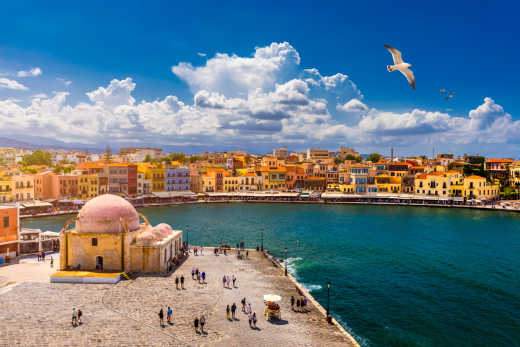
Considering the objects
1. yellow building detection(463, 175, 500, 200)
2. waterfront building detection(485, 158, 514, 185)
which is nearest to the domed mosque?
yellow building detection(463, 175, 500, 200)

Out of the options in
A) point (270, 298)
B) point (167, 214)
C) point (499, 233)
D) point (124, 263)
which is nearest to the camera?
point (270, 298)

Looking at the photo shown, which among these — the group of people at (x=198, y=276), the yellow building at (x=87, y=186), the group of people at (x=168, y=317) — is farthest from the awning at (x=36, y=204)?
the group of people at (x=168, y=317)

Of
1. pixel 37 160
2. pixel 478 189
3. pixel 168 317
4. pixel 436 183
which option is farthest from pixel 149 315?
pixel 37 160

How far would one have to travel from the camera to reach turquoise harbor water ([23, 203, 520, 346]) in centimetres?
2375

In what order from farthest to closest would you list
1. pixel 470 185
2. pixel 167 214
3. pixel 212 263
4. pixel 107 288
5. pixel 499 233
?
pixel 470 185
pixel 167 214
pixel 499 233
pixel 212 263
pixel 107 288

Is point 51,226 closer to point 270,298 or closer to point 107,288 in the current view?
point 107,288

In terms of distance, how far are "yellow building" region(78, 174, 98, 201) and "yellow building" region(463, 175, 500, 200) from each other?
89.6 meters

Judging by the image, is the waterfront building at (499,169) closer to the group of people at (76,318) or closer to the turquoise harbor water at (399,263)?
the turquoise harbor water at (399,263)

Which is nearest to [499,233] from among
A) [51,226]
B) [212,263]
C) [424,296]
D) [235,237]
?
[424,296]

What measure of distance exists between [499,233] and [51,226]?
67.1 meters

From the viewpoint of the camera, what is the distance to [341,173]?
112 meters

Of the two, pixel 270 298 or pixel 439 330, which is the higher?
pixel 270 298

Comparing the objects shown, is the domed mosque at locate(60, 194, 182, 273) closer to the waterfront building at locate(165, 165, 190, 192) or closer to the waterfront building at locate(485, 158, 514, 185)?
the waterfront building at locate(165, 165, 190, 192)

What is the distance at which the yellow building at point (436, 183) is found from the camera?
3789 inches
